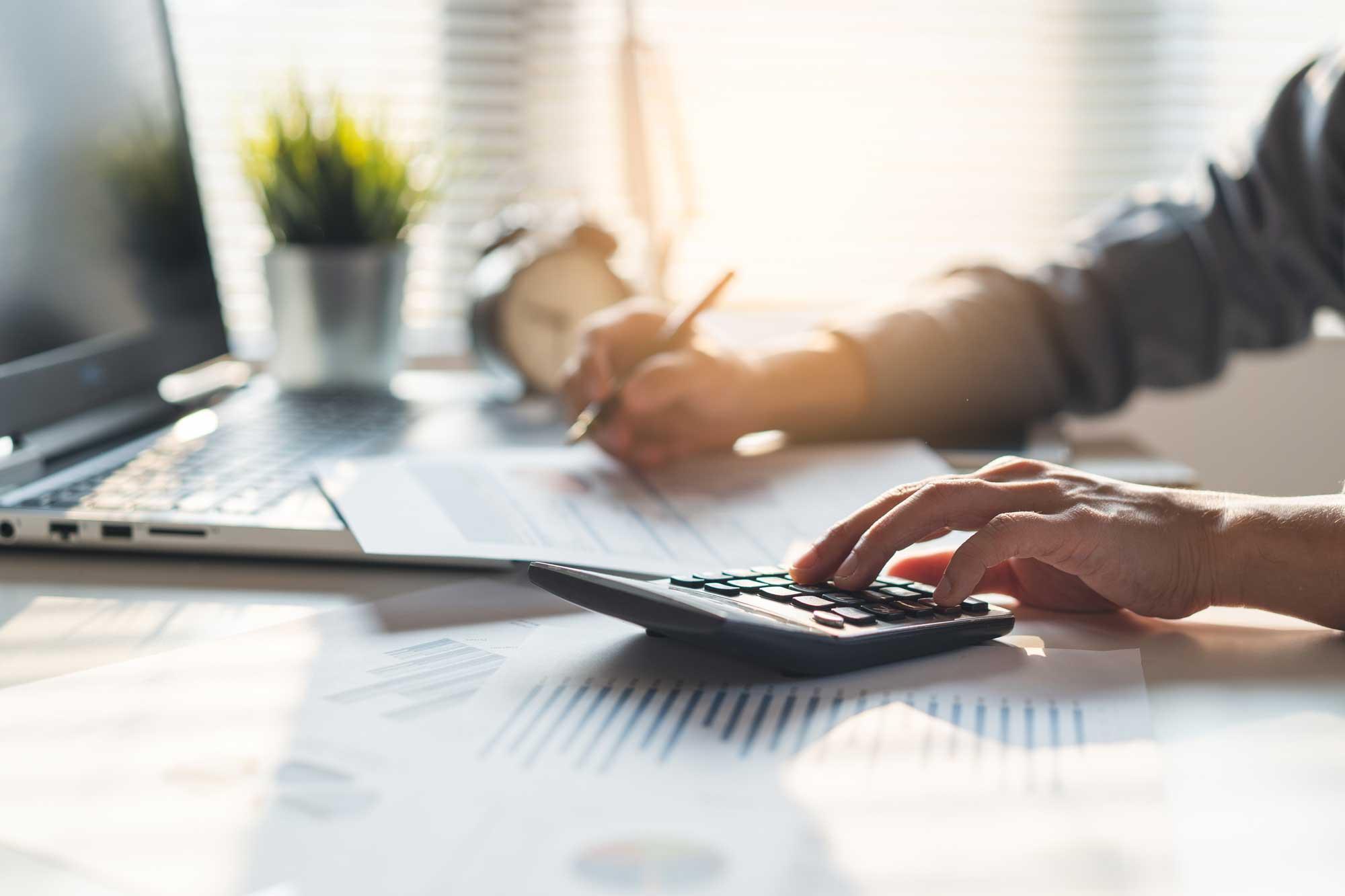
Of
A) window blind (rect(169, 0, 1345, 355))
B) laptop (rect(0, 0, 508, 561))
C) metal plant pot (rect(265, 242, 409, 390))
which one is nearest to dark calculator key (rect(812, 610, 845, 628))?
laptop (rect(0, 0, 508, 561))

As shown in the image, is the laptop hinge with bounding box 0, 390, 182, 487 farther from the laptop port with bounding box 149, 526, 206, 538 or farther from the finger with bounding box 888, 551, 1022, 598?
the finger with bounding box 888, 551, 1022, 598

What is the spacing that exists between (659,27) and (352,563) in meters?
1.22

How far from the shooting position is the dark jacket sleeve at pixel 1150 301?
36.1 inches

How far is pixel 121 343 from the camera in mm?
903

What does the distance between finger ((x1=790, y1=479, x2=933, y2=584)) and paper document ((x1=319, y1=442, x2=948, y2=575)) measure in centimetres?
8

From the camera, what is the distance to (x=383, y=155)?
1106 millimetres

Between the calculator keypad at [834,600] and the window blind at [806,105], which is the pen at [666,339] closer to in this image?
the calculator keypad at [834,600]

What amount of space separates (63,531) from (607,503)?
0.28m

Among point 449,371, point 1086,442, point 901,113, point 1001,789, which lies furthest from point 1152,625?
point 901,113

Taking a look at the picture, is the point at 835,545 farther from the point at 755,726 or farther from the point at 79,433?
the point at 79,433

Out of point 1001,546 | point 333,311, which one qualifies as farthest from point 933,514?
point 333,311

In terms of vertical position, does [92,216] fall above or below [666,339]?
above

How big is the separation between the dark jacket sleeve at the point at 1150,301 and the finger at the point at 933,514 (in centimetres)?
41

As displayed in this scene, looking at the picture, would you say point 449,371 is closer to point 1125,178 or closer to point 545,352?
point 545,352
